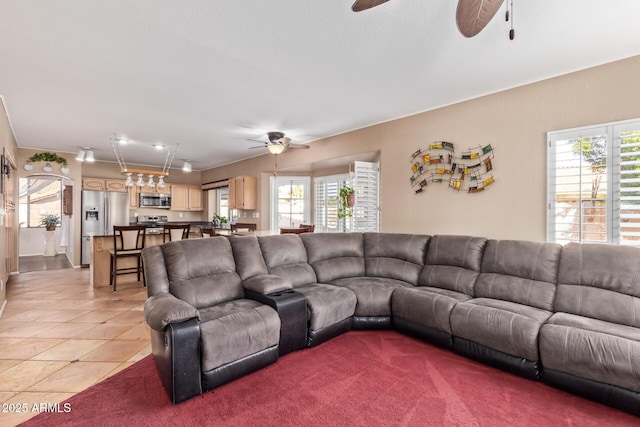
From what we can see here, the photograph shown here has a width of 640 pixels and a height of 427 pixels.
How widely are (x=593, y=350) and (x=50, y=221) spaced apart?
11546 millimetres

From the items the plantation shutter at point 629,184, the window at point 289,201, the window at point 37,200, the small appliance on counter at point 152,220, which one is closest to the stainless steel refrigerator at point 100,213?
the small appliance on counter at point 152,220

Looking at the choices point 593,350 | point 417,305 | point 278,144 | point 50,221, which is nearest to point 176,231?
point 278,144

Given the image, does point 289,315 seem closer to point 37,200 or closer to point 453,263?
point 453,263

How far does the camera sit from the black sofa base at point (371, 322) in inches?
126

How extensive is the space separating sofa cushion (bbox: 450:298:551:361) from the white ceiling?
2.18 meters

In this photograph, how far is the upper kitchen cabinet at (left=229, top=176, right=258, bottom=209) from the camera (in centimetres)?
696

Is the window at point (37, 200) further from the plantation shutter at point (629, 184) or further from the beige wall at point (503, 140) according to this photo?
the plantation shutter at point (629, 184)

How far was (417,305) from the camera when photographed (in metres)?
2.93

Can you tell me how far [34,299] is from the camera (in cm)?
426

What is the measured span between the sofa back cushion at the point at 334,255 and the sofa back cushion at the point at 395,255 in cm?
13

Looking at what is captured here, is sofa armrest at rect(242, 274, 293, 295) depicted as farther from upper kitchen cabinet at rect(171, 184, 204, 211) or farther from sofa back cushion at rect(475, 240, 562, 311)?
upper kitchen cabinet at rect(171, 184, 204, 211)

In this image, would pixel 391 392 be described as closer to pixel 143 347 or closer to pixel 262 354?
pixel 262 354

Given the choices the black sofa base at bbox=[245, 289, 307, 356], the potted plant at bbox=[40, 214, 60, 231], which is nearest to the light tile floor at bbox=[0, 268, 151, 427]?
the black sofa base at bbox=[245, 289, 307, 356]

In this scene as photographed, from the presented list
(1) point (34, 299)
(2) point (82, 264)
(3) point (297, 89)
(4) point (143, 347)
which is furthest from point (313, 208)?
(2) point (82, 264)
